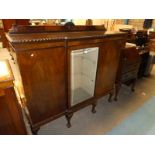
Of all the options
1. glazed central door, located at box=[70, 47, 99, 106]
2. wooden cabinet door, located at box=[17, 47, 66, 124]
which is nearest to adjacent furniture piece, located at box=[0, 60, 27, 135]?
wooden cabinet door, located at box=[17, 47, 66, 124]

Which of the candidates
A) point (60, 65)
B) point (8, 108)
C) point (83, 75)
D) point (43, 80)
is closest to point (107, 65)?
point (83, 75)

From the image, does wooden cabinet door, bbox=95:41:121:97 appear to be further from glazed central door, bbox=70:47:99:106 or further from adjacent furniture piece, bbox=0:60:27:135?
adjacent furniture piece, bbox=0:60:27:135

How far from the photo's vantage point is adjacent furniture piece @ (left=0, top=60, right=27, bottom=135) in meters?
0.80

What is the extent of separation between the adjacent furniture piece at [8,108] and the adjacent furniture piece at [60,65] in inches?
Result: 9.8

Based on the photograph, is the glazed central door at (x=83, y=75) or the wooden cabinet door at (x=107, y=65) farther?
the glazed central door at (x=83, y=75)

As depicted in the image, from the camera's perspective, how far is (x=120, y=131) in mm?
1673

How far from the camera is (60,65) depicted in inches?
50.8

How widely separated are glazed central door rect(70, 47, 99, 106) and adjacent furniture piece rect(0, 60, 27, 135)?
Answer: 79cm

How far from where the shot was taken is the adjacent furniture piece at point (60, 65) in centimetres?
110

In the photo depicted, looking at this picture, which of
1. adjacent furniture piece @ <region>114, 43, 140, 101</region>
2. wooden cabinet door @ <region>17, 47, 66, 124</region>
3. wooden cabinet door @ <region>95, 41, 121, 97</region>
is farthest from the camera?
adjacent furniture piece @ <region>114, 43, 140, 101</region>

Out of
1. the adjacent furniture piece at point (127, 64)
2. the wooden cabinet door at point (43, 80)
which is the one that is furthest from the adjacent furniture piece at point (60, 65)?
the adjacent furniture piece at point (127, 64)

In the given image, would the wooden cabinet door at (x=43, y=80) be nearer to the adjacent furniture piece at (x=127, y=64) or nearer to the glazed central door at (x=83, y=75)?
the glazed central door at (x=83, y=75)
